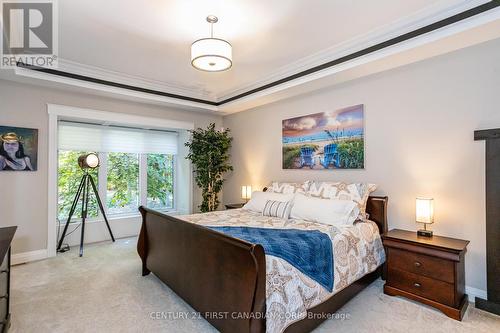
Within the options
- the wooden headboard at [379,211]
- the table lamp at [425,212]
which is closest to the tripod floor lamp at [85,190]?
the wooden headboard at [379,211]

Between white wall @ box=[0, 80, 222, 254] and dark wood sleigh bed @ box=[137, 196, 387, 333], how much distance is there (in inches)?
73.1

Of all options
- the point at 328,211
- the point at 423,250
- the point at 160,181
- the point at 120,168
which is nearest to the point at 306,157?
the point at 328,211

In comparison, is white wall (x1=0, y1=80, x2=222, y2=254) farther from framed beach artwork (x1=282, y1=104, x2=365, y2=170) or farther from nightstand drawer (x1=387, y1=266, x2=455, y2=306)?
nightstand drawer (x1=387, y1=266, x2=455, y2=306)

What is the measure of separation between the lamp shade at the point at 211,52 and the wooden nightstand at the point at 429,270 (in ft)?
8.04

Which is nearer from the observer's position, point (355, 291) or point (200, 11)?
point (200, 11)

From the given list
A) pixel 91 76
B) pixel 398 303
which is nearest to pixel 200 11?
pixel 91 76

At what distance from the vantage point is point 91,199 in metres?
4.60

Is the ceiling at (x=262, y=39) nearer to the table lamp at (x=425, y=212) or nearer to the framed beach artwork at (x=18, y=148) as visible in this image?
the framed beach artwork at (x=18, y=148)

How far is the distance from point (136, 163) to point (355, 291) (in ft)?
14.4

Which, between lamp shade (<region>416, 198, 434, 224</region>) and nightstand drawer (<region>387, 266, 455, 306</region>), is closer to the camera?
nightstand drawer (<region>387, 266, 455, 306</region>)

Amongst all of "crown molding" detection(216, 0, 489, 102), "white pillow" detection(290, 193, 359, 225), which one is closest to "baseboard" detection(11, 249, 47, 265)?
"white pillow" detection(290, 193, 359, 225)

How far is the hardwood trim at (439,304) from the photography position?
87.6 inches

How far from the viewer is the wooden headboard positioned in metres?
3.05

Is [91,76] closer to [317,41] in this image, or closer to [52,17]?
[52,17]
